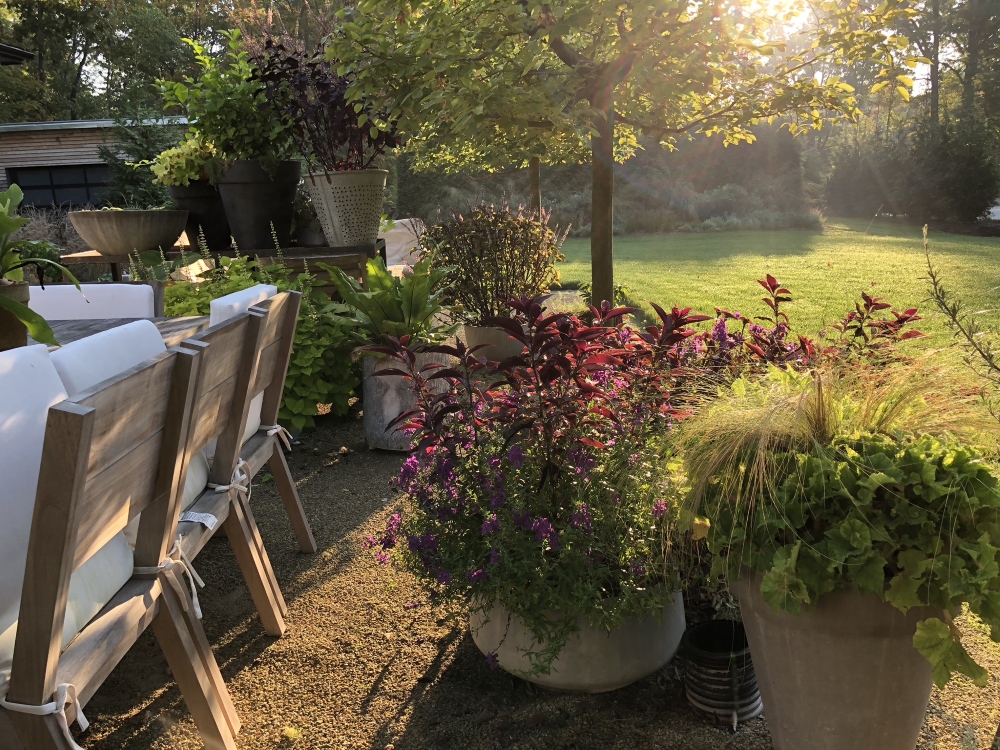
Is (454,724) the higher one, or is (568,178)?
(568,178)

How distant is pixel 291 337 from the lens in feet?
8.57

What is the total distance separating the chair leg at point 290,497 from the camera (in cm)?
275

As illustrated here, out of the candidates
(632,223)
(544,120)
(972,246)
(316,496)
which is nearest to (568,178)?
(632,223)

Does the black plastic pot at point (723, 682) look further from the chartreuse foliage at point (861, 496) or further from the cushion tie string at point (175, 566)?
the cushion tie string at point (175, 566)

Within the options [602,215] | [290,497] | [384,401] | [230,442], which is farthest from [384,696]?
[602,215]

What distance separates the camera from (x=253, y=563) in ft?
7.41

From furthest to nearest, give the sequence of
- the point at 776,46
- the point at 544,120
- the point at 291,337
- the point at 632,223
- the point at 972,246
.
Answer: the point at 632,223
the point at 972,246
the point at 544,120
the point at 776,46
the point at 291,337

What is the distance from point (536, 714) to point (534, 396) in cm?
84

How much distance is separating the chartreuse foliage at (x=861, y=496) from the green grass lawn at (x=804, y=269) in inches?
142

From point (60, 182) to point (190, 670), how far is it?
1787 centimetres

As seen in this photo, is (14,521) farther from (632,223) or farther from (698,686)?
(632,223)

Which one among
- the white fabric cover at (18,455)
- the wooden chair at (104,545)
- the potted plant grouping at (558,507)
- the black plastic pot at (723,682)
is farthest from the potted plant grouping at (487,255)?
the white fabric cover at (18,455)

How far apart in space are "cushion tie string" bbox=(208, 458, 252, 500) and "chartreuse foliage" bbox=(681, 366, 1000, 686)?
1354 mm

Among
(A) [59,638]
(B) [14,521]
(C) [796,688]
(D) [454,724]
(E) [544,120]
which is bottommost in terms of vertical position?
(D) [454,724]
